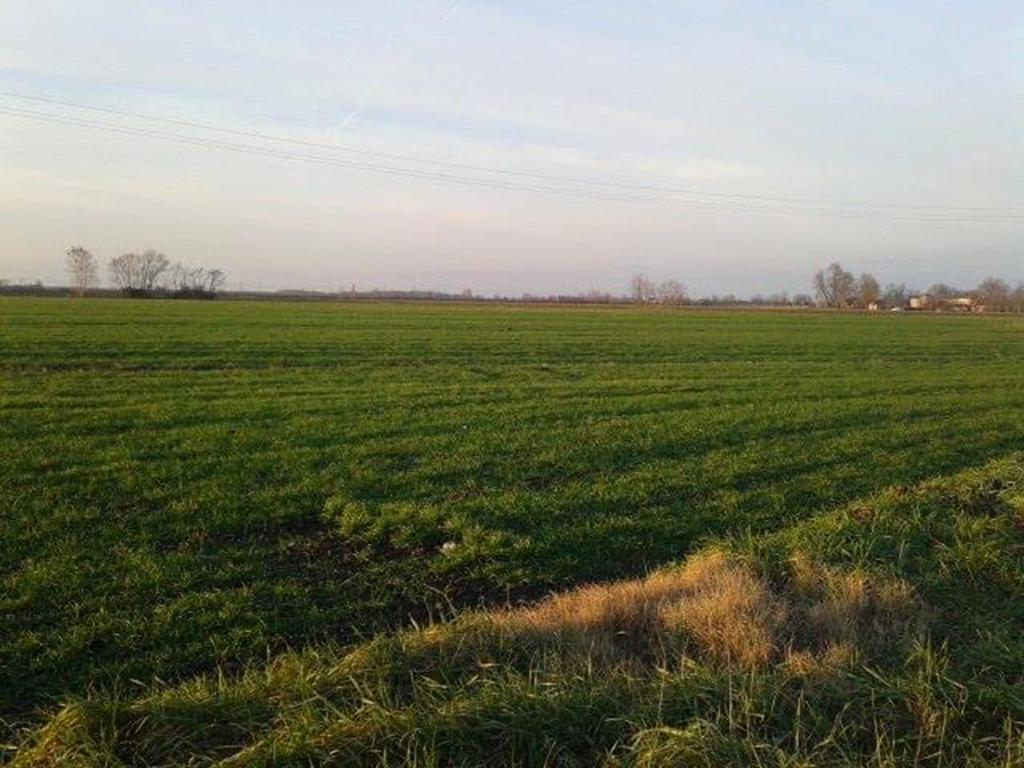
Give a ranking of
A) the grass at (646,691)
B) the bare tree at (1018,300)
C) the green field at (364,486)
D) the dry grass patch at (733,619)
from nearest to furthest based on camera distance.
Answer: the grass at (646,691) < the dry grass patch at (733,619) < the green field at (364,486) < the bare tree at (1018,300)

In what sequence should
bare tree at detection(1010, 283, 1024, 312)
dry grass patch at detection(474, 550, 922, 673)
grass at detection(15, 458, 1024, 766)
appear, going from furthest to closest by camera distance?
bare tree at detection(1010, 283, 1024, 312) → dry grass patch at detection(474, 550, 922, 673) → grass at detection(15, 458, 1024, 766)

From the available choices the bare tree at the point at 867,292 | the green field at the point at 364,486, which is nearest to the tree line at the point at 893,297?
the bare tree at the point at 867,292

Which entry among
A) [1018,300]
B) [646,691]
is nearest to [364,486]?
[646,691]

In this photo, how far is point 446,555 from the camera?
24.6 ft

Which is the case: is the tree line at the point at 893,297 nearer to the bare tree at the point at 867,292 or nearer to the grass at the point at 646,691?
the bare tree at the point at 867,292

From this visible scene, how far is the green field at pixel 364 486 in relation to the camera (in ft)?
19.4

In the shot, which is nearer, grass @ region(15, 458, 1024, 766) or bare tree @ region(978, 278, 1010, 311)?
grass @ region(15, 458, 1024, 766)

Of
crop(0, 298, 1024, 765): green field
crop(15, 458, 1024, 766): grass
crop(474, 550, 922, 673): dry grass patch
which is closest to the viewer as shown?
crop(15, 458, 1024, 766): grass

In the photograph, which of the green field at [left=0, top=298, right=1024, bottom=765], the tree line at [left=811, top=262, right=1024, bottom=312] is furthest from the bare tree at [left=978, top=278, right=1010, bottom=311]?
the green field at [left=0, top=298, right=1024, bottom=765]

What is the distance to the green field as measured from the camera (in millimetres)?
5906

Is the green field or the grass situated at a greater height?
the grass

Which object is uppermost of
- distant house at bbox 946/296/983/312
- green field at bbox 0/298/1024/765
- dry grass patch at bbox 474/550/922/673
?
distant house at bbox 946/296/983/312

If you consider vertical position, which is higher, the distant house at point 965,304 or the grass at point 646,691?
the distant house at point 965,304

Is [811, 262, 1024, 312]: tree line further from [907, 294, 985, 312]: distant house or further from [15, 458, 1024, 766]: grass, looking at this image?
[15, 458, 1024, 766]: grass
